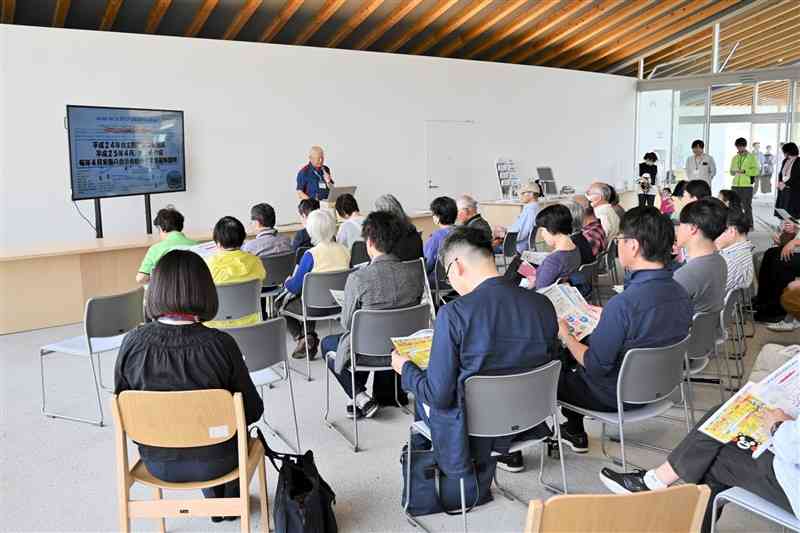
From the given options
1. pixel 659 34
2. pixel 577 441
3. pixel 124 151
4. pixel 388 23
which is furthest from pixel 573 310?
pixel 659 34

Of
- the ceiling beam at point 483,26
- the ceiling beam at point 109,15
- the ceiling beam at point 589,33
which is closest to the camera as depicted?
the ceiling beam at point 109,15

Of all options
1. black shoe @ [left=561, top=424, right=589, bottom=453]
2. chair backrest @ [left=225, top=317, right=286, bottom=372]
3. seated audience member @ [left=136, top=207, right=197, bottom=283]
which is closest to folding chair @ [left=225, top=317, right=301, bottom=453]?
chair backrest @ [left=225, top=317, right=286, bottom=372]

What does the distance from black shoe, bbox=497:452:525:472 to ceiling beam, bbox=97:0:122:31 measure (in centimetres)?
694

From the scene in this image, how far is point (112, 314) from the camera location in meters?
3.59

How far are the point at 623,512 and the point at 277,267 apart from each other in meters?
3.97

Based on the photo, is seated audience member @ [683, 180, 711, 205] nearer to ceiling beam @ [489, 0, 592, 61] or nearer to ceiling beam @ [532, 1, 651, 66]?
ceiling beam @ [489, 0, 592, 61]

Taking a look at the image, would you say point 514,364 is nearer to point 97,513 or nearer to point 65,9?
point 97,513

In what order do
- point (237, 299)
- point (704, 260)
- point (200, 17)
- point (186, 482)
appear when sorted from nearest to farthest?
1. point (186, 482)
2. point (704, 260)
3. point (237, 299)
4. point (200, 17)

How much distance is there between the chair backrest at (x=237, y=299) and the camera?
12.6 ft

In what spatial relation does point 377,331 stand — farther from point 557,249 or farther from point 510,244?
point 510,244

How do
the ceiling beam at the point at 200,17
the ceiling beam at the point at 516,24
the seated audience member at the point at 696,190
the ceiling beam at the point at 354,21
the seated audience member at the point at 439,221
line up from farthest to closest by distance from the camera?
the ceiling beam at the point at 516,24 < the ceiling beam at the point at 354,21 < the ceiling beam at the point at 200,17 < the seated audience member at the point at 696,190 < the seated audience member at the point at 439,221

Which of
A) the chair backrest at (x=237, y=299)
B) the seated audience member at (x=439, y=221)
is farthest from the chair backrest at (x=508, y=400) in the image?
the seated audience member at (x=439, y=221)

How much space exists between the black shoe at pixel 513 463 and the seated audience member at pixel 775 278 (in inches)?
139

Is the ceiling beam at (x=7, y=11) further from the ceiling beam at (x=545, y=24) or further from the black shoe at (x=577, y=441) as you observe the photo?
the ceiling beam at (x=545, y=24)
